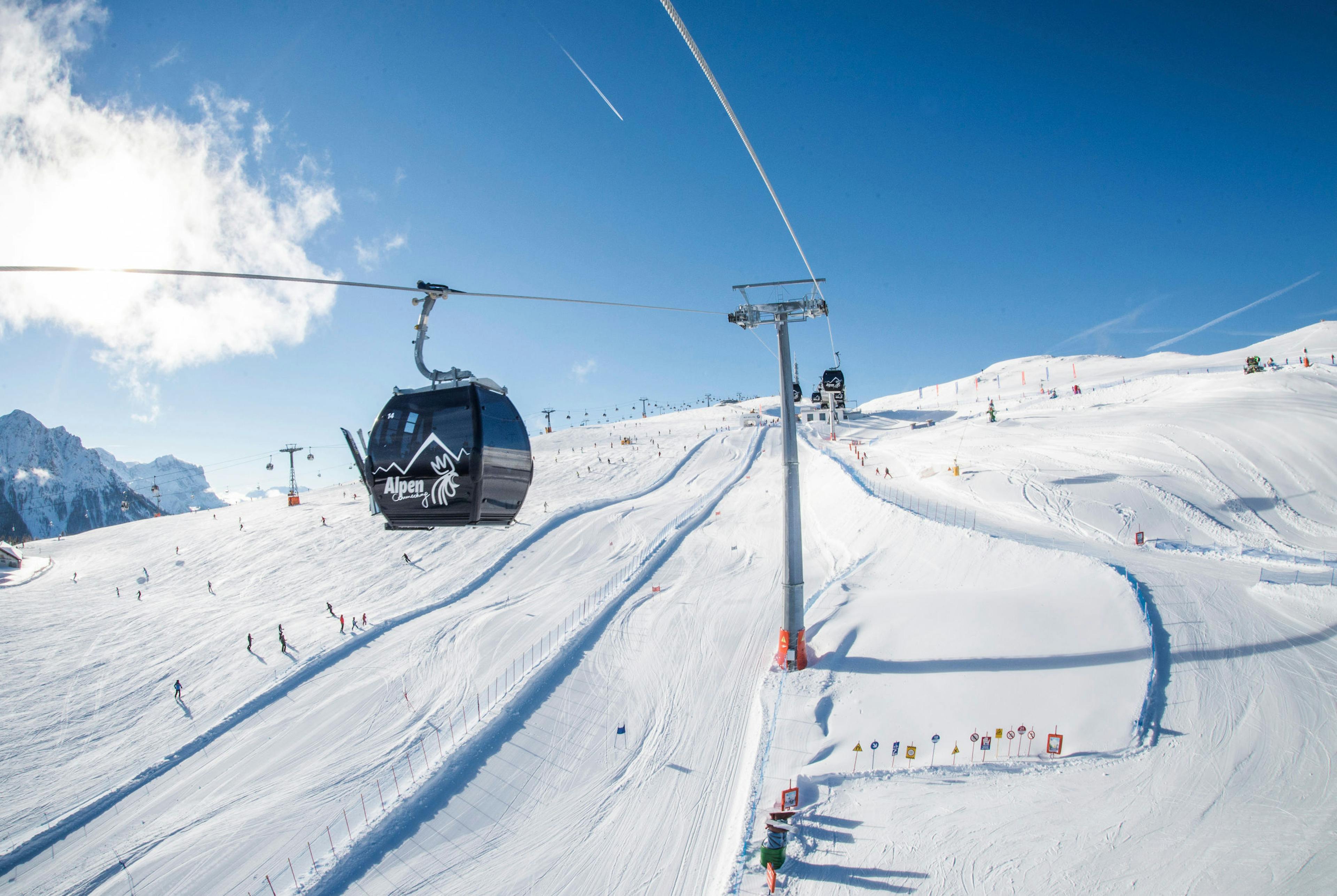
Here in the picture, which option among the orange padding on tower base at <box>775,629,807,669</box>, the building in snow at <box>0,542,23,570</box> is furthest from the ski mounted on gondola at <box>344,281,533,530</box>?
the building in snow at <box>0,542,23,570</box>

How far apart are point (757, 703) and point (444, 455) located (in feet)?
39.4

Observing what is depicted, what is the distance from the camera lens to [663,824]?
38.0 feet

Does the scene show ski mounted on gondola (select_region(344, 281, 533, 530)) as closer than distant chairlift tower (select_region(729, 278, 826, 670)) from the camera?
Yes

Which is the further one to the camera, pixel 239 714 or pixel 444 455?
pixel 239 714

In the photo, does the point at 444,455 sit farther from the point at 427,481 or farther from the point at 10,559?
the point at 10,559

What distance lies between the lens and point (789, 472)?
15.5 meters

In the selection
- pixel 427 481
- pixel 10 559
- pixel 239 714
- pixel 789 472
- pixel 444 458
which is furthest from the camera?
pixel 10 559

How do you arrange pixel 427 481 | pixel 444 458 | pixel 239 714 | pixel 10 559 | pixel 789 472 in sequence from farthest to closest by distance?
pixel 10 559
pixel 239 714
pixel 789 472
pixel 427 481
pixel 444 458

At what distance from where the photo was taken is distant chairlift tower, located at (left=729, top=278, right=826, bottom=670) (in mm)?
15016

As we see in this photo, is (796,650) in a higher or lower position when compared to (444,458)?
lower

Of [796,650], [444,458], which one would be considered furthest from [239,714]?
[796,650]

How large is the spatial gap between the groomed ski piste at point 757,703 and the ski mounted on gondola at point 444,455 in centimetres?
782

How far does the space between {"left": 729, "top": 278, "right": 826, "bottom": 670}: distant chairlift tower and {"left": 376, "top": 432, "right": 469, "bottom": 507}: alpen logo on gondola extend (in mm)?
9003

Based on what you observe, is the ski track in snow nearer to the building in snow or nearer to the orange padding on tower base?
the orange padding on tower base
